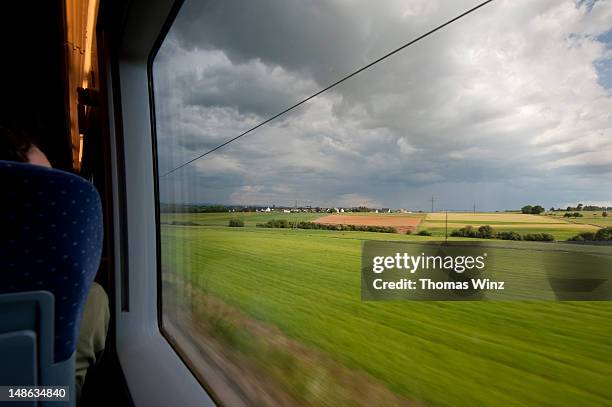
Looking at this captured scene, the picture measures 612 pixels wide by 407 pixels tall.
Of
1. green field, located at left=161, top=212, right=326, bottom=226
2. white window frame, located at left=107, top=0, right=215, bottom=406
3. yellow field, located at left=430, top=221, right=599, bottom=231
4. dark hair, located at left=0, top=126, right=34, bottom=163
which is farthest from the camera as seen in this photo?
white window frame, located at left=107, top=0, right=215, bottom=406

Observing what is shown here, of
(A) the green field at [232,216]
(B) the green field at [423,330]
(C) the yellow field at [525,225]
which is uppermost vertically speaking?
(C) the yellow field at [525,225]

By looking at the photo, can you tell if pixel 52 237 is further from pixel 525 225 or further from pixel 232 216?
pixel 232 216

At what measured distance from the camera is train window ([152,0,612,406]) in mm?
530

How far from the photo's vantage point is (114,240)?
6.79 feet

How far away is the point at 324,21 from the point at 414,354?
87 cm

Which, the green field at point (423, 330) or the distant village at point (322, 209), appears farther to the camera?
the distant village at point (322, 209)

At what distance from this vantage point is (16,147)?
827 millimetres

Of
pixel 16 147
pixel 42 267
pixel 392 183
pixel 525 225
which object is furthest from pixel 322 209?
pixel 16 147

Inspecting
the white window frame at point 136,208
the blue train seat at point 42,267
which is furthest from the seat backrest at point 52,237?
the white window frame at point 136,208

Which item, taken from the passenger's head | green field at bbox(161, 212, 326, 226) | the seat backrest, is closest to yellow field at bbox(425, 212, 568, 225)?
green field at bbox(161, 212, 326, 226)

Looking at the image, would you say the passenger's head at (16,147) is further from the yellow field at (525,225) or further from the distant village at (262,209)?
the yellow field at (525,225)

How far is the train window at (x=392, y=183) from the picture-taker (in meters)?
0.53

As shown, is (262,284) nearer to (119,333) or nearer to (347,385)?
(347,385)

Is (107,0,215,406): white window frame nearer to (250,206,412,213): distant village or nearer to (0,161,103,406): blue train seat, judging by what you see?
(250,206,412,213): distant village
